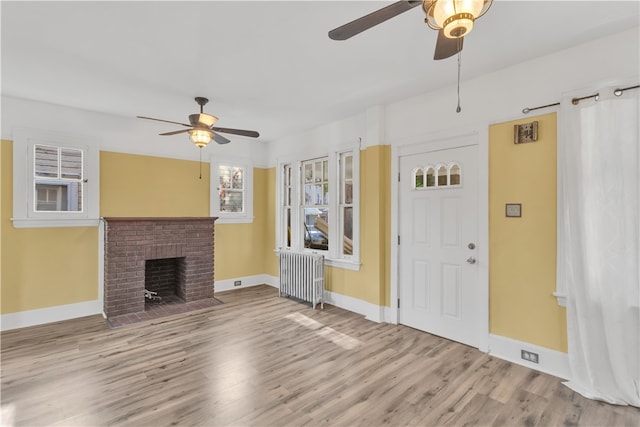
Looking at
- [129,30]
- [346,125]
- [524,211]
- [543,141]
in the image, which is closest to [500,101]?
[543,141]

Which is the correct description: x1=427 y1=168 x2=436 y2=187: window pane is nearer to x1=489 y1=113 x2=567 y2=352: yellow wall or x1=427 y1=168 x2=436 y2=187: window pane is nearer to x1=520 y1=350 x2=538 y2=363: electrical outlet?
x1=489 y1=113 x2=567 y2=352: yellow wall

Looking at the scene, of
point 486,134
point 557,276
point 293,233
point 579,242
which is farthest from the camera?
point 293,233

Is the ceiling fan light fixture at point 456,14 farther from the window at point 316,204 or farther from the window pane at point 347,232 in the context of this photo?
the window at point 316,204

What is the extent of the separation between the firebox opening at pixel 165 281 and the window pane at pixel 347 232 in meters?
2.60

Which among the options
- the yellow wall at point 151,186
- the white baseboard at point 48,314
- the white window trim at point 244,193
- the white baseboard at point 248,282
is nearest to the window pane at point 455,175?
the white baseboard at point 248,282

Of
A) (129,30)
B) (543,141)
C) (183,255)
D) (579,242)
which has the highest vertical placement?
(129,30)

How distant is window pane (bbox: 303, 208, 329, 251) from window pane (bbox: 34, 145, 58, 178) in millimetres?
3586

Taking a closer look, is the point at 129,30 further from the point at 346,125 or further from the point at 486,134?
the point at 486,134

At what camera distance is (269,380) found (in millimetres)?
2713

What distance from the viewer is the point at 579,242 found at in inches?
101

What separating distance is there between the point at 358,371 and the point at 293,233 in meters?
3.10

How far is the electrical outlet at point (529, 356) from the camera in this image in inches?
113

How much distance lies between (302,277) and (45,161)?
3.85m

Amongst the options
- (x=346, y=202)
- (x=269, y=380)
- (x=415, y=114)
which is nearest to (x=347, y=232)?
(x=346, y=202)
